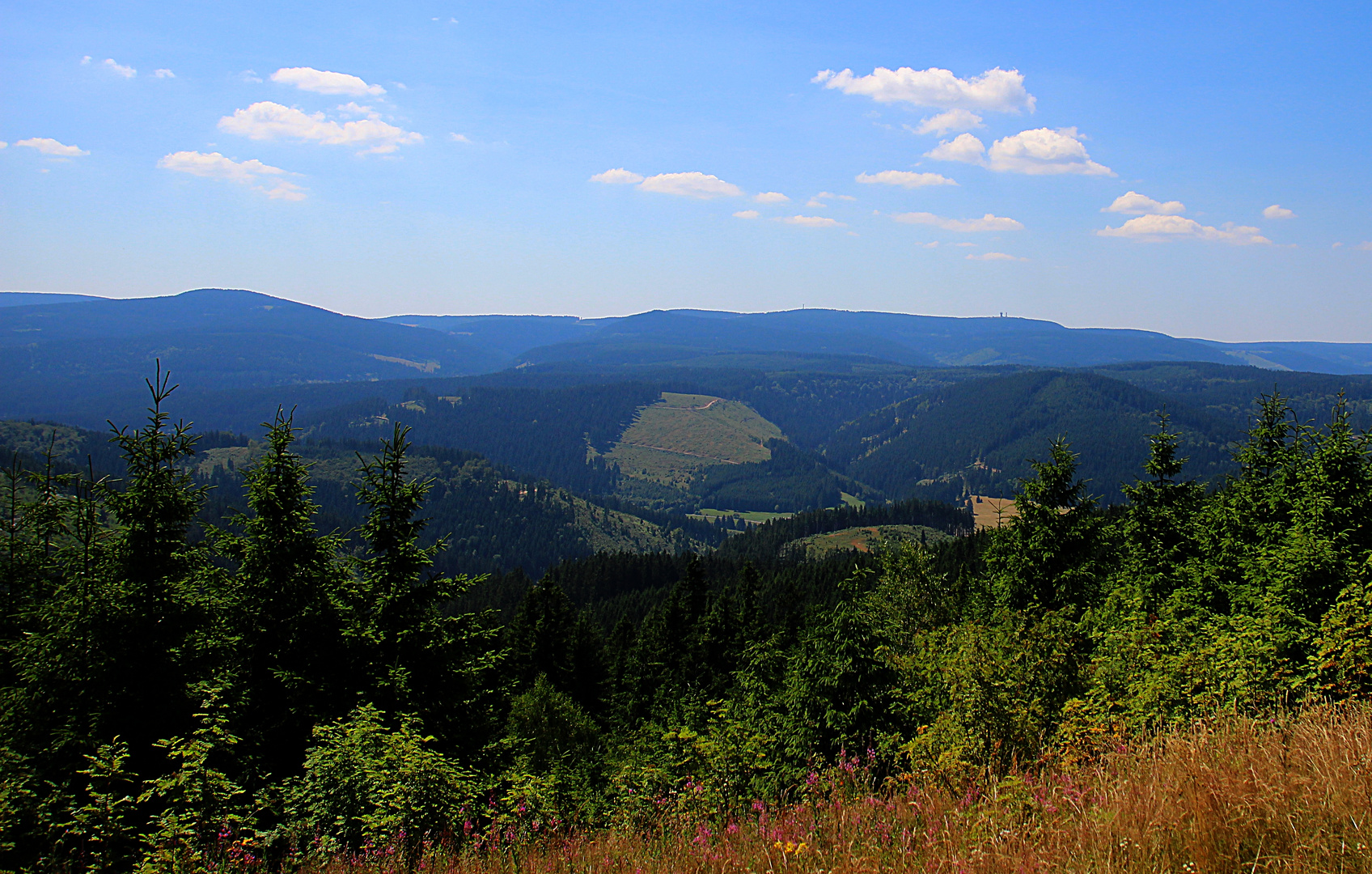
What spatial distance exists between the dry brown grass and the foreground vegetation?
0.14 ft

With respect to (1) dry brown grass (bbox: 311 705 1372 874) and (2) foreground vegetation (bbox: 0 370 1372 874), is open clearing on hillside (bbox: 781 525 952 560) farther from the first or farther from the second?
(1) dry brown grass (bbox: 311 705 1372 874)

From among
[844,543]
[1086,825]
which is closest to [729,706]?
[1086,825]

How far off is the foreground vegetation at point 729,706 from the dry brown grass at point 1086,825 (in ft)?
0.14

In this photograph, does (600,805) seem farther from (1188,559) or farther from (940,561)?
(940,561)

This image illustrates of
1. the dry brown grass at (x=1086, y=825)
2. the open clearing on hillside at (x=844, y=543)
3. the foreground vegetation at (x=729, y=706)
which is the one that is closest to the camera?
the dry brown grass at (x=1086, y=825)

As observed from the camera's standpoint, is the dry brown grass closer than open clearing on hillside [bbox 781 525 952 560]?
Yes

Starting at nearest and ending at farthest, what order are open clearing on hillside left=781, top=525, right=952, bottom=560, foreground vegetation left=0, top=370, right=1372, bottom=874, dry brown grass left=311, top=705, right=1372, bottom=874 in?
dry brown grass left=311, top=705, right=1372, bottom=874 < foreground vegetation left=0, top=370, right=1372, bottom=874 < open clearing on hillside left=781, top=525, right=952, bottom=560

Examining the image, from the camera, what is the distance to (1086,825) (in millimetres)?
6250

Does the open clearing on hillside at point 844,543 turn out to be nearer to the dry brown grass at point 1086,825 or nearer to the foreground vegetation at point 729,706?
the foreground vegetation at point 729,706

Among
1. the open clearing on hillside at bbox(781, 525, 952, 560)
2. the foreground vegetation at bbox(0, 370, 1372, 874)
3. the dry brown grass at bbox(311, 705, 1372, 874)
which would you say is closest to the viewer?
the dry brown grass at bbox(311, 705, 1372, 874)

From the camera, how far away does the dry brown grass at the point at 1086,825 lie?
5.70m

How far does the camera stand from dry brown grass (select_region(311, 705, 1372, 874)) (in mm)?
5695

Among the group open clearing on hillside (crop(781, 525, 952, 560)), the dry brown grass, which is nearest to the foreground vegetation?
the dry brown grass

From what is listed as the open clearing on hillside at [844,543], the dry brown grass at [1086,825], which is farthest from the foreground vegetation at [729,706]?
the open clearing on hillside at [844,543]
